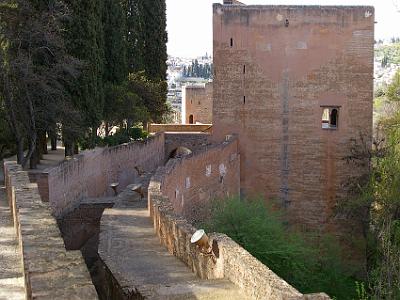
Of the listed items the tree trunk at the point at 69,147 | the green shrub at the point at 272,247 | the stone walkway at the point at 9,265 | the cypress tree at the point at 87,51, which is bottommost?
the green shrub at the point at 272,247

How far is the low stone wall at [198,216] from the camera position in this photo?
6.86 m

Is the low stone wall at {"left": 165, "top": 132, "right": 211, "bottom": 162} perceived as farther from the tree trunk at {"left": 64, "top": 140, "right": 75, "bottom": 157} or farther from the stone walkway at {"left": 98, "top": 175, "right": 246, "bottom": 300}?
the stone walkway at {"left": 98, "top": 175, "right": 246, "bottom": 300}

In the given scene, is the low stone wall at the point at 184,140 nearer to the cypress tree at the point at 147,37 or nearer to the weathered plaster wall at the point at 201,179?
the cypress tree at the point at 147,37

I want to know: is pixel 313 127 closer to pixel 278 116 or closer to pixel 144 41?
pixel 278 116

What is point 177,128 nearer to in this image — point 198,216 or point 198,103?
point 198,103

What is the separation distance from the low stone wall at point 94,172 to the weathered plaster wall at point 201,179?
257 cm

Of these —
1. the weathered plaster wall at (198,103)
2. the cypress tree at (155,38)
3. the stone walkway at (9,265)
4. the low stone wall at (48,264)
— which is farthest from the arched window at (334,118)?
the weathered plaster wall at (198,103)

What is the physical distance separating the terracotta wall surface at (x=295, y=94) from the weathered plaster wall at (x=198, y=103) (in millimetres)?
18562

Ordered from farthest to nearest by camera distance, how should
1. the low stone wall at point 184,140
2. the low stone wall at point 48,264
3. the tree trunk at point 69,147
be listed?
the low stone wall at point 184,140 → the tree trunk at point 69,147 → the low stone wall at point 48,264

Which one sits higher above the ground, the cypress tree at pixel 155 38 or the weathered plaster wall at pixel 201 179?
the cypress tree at pixel 155 38

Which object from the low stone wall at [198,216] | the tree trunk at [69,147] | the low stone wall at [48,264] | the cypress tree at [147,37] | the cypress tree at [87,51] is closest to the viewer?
the low stone wall at [48,264]

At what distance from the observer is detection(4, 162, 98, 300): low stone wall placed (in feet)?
14.9

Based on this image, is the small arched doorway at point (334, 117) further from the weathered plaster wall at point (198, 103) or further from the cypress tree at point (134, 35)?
the weathered plaster wall at point (198, 103)

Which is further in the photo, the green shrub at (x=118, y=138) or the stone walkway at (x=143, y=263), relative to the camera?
the green shrub at (x=118, y=138)
